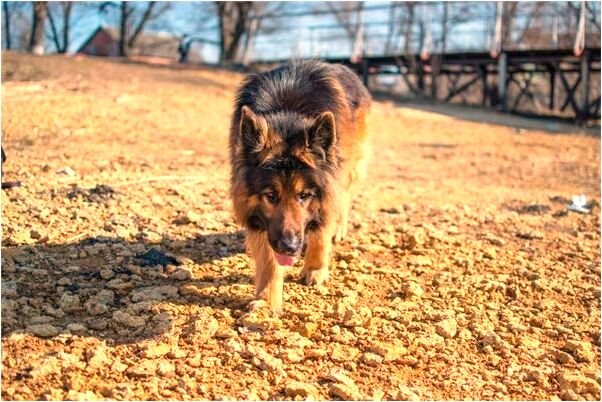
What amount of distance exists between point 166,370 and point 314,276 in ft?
6.16

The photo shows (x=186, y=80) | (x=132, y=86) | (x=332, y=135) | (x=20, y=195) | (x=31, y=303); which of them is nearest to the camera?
(x=31, y=303)

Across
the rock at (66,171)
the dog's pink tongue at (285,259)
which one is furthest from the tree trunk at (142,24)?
the dog's pink tongue at (285,259)

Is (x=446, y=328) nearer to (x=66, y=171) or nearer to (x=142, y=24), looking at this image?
(x=66, y=171)

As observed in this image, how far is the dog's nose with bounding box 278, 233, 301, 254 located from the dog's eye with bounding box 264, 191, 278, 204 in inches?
13.3

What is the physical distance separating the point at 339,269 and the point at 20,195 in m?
3.37

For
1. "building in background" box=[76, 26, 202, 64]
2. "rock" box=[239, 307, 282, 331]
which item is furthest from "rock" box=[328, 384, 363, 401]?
"building in background" box=[76, 26, 202, 64]

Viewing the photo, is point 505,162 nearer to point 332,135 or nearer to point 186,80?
point 332,135

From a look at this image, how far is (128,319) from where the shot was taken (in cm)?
385

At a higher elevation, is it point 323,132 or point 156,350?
point 323,132

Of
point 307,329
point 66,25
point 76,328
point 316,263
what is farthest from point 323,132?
point 66,25

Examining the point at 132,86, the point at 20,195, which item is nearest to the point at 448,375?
the point at 20,195

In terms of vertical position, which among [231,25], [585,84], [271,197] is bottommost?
[271,197]

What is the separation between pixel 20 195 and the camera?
19.7 ft

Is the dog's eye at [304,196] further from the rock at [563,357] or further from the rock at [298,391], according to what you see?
the rock at [563,357]
